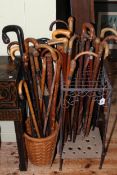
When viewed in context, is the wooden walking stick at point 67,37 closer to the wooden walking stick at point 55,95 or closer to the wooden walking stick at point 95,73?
the wooden walking stick at point 55,95

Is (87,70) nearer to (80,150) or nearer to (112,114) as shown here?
(80,150)

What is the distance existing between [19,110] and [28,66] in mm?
261

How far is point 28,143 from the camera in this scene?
1769mm

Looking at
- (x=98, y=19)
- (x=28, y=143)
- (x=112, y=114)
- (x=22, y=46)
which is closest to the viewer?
(x=22, y=46)

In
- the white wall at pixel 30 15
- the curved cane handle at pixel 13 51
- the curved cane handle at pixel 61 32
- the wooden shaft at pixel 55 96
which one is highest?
the white wall at pixel 30 15

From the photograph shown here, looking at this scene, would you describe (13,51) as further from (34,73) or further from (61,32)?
(61,32)

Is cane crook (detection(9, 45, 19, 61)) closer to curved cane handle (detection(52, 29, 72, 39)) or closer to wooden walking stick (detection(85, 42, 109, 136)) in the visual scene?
curved cane handle (detection(52, 29, 72, 39))

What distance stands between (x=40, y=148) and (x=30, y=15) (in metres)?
0.85

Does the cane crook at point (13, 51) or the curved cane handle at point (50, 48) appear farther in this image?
the cane crook at point (13, 51)

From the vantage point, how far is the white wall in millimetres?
1639

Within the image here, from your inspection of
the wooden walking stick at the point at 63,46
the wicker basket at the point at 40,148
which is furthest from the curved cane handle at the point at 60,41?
the wicker basket at the point at 40,148

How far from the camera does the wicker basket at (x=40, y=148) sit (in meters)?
1.74

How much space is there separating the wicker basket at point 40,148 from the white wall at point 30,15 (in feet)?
2.00

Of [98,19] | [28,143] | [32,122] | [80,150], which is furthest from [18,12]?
[98,19]
